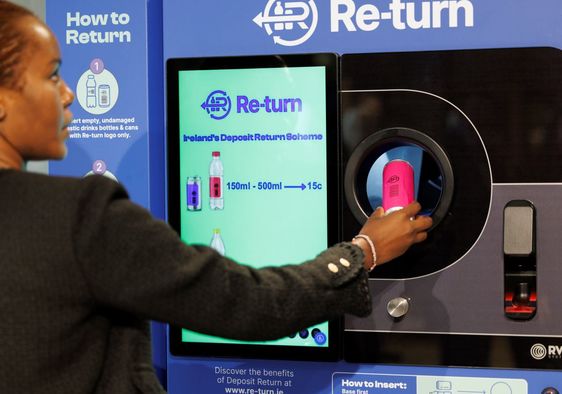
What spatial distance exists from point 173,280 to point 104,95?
1194 mm

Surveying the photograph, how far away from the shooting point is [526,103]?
2041mm

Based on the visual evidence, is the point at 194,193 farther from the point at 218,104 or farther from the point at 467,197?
the point at 467,197

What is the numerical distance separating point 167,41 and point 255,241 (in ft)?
2.00

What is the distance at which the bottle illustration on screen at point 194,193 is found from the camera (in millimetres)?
2240

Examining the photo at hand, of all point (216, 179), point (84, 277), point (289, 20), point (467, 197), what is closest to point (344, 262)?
point (84, 277)

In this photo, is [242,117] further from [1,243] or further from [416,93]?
[1,243]

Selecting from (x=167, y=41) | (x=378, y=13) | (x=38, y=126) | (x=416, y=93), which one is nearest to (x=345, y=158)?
(x=416, y=93)

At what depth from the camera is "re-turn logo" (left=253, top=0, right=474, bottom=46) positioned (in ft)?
6.86

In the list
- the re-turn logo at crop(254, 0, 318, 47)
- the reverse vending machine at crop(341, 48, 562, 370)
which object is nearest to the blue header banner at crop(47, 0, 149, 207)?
the re-turn logo at crop(254, 0, 318, 47)

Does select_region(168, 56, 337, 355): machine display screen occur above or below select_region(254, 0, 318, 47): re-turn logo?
below

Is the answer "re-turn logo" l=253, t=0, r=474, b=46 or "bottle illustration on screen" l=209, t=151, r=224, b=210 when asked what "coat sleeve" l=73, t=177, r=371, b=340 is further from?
"re-turn logo" l=253, t=0, r=474, b=46

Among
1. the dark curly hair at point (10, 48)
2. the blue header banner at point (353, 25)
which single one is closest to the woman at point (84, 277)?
the dark curly hair at point (10, 48)

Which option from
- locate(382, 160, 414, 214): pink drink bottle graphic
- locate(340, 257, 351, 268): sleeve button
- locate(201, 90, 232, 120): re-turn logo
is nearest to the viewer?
locate(340, 257, 351, 268): sleeve button

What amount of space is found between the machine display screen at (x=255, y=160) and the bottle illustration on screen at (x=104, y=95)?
22 cm
